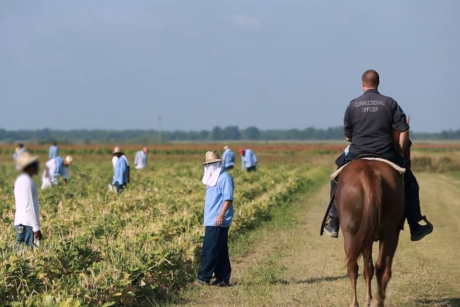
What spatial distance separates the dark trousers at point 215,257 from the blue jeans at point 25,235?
231 cm

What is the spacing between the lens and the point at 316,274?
1190cm

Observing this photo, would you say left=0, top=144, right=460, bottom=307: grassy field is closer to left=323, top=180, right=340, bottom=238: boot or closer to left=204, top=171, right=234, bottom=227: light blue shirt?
left=204, top=171, right=234, bottom=227: light blue shirt

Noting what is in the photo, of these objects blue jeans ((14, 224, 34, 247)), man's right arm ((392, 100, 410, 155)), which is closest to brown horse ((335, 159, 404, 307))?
man's right arm ((392, 100, 410, 155))

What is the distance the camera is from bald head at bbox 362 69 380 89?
9.49 meters

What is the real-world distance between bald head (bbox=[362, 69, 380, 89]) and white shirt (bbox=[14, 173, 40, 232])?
4.24 m

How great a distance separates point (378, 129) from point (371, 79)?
25.1 inches

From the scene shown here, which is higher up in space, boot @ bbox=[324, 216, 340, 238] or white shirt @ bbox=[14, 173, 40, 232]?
white shirt @ bbox=[14, 173, 40, 232]

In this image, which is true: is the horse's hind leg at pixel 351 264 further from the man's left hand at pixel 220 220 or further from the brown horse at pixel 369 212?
the man's left hand at pixel 220 220

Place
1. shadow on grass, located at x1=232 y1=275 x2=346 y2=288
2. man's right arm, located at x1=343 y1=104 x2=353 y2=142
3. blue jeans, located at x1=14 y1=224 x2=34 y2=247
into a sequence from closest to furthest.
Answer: man's right arm, located at x1=343 y1=104 x2=353 y2=142
blue jeans, located at x1=14 y1=224 x2=34 y2=247
shadow on grass, located at x1=232 y1=275 x2=346 y2=288

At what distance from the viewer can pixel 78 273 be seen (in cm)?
950

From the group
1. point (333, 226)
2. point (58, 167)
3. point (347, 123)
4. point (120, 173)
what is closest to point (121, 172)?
point (120, 173)

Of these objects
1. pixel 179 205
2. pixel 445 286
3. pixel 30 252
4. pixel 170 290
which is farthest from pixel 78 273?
pixel 179 205

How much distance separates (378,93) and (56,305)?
4.33 metres

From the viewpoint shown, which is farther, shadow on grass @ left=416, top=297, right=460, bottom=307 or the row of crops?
shadow on grass @ left=416, top=297, right=460, bottom=307
